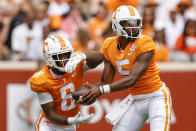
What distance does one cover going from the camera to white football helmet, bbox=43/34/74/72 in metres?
4.79

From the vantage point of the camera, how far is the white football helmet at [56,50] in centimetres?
479

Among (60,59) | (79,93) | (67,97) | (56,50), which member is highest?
(56,50)

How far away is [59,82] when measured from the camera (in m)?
4.92

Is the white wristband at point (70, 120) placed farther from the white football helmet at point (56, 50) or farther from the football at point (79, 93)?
the white football helmet at point (56, 50)

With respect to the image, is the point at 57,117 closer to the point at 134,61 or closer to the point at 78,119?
the point at 78,119

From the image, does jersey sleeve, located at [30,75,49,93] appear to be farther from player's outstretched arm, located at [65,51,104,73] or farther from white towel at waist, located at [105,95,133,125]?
white towel at waist, located at [105,95,133,125]

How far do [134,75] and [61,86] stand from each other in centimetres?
86

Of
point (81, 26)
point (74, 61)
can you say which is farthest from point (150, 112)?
point (81, 26)

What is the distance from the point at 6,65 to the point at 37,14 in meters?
1.39

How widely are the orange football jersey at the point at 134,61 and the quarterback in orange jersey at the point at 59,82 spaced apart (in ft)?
0.56

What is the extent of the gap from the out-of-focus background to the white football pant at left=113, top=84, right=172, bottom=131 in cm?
233

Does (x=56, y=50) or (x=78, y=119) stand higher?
(x=56, y=50)

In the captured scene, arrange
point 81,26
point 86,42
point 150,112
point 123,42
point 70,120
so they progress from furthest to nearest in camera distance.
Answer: point 81,26
point 86,42
point 123,42
point 150,112
point 70,120

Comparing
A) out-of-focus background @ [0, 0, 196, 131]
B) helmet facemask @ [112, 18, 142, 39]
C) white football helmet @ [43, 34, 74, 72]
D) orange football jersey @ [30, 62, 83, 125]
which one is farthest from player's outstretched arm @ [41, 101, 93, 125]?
out-of-focus background @ [0, 0, 196, 131]
